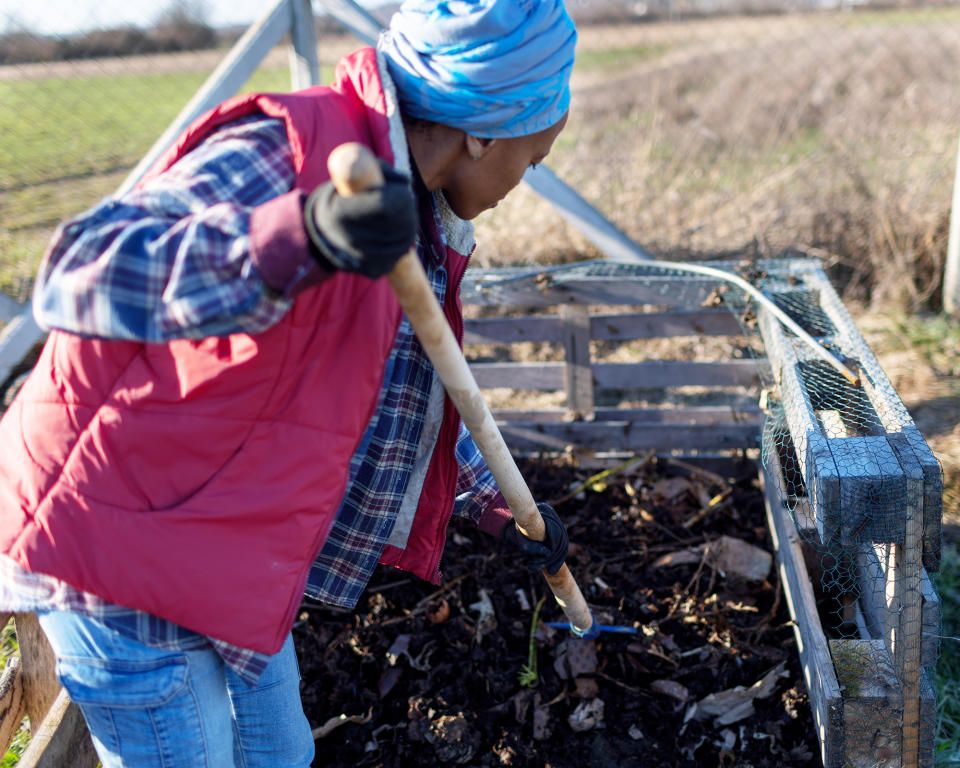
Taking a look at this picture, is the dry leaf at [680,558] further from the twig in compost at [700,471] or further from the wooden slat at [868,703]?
the wooden slat at [868,703]

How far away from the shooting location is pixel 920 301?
5.25 meters

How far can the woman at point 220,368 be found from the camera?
45.6 inches

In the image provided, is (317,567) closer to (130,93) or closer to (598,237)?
(598,237)

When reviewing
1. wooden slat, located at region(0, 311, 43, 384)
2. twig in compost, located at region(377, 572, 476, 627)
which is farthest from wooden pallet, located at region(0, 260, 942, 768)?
wooden slat, located at region(0, 311, 43, 384)

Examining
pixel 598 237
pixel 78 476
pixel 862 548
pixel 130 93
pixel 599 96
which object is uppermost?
pixel 599 96

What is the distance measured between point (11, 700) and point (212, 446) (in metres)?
1.27

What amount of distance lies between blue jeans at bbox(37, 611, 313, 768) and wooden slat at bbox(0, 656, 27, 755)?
0.71 metres

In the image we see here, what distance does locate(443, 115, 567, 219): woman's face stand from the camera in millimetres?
1578

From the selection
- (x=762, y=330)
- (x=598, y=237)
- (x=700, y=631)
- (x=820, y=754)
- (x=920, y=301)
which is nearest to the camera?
(x=820, y=754)

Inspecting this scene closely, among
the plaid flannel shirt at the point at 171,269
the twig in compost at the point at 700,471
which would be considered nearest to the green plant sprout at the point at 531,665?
the twig in compost at the point at 700,471

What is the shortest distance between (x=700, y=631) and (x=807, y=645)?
539 millimetres

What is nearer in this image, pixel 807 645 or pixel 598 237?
pixel 807 645


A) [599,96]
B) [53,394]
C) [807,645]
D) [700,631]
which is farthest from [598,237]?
[599,96]

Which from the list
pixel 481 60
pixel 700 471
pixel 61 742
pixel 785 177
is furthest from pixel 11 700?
pixel 785 177
